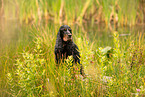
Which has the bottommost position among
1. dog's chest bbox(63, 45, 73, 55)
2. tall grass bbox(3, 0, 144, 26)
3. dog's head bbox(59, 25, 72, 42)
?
dog's chest bbox(63, 45, 73, 55)

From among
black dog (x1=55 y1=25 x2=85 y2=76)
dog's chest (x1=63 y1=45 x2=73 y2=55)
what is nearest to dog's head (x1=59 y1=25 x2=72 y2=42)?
black dog (x1=55 y1=25 x2=85 y2=76)

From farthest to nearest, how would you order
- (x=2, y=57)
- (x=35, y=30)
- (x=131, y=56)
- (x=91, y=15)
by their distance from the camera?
1. (x=91, y=15)
2. (x=35, y=30)
3. (x=2, y=57)
4. (x=131, y=56)

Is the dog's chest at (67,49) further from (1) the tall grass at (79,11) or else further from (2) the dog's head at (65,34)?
(1) the tall grass at (79,11)

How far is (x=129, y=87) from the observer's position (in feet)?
8.80

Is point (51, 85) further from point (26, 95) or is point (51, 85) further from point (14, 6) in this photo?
point (14, 6)

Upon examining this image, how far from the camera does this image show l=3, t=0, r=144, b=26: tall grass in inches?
307

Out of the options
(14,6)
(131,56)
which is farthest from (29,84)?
(14,6)

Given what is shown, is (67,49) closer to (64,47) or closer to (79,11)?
(64,47)

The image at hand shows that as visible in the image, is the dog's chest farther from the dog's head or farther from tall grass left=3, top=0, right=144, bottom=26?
tall grass left=3, top=0, right=144, bottom=26

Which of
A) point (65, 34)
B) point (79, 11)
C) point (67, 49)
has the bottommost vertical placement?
point (67, 49)

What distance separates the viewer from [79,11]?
864 cm

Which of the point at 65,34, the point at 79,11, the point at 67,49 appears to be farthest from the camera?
the point at 79,11

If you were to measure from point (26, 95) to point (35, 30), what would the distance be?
2.15 metres

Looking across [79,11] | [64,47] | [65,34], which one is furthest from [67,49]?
[79,11]
